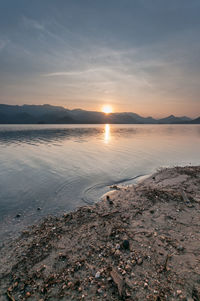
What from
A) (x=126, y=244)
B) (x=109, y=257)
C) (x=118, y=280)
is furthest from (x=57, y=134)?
(x=118, y=280)

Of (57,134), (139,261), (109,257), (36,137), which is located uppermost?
(57,134)

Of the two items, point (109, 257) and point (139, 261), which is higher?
point (139, 261)

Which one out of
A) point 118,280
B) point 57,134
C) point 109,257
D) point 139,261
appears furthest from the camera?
point 57,134

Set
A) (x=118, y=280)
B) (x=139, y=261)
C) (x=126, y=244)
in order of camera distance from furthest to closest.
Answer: (x=126, y=244) → (x=139, y=261) → (x=118, y=280)

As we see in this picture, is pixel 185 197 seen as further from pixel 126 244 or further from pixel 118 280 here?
pixel 118 280

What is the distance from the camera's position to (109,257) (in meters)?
5.65

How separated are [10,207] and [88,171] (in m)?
10.1

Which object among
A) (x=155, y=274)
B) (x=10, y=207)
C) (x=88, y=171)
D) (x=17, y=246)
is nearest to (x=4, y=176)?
(x=10, y=207)

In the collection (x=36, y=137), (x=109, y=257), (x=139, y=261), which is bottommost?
(x=36, y=137)

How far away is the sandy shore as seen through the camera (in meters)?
4.45

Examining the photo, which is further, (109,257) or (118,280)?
(109,257)

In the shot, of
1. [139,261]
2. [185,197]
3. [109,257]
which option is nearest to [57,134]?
[185,197]

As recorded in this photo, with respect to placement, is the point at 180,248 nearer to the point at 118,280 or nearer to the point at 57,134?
the point at 118,280

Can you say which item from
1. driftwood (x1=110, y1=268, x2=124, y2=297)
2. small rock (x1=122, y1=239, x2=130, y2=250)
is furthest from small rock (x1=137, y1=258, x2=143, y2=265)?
driftwood (x1=110, y1=268, x2=124, y2=297)
